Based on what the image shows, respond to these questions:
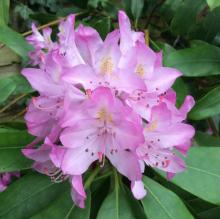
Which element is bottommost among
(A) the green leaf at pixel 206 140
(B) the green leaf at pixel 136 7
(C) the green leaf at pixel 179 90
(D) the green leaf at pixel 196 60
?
(A) the green leaf at pixel 206 140

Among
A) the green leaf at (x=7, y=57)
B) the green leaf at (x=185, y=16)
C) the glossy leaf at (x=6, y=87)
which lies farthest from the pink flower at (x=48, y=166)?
the green leaf at (x=7, y=57)

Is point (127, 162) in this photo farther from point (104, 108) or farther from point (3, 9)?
point (3, 9)

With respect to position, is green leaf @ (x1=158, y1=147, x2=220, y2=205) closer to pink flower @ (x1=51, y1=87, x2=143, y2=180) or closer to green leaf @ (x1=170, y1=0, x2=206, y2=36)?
pink flower @ (x1=51, y1=87, x2=143, y2=180)

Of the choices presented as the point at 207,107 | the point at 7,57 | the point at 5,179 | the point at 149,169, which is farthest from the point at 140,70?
the point at 7,57

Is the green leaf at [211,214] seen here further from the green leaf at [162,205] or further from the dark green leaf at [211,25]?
the dark green leaf at [211,25]

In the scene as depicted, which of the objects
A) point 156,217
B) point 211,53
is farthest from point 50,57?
point 211,53

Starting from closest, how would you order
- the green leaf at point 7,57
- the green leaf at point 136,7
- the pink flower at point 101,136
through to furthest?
the pink flower at point 101,136, the green leaf at point 136,7, the green leaf at point 7,57
